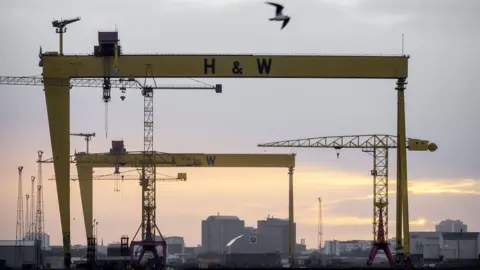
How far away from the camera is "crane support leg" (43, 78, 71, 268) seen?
81.2 metres

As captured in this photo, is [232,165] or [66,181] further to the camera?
[232,165]

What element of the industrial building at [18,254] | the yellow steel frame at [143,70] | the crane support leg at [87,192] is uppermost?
the yellow steel frame at [143,70]

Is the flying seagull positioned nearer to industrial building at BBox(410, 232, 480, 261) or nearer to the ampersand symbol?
the ampersand symbol

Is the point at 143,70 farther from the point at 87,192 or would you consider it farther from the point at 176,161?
the point at 87,192

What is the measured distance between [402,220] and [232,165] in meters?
44.4

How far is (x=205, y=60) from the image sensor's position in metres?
80.9

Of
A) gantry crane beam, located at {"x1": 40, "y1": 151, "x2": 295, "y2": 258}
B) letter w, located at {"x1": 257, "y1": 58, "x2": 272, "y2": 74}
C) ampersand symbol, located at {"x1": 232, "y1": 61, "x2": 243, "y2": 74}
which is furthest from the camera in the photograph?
gantry crane beam, located at {"x1": 40, "y1": 151, "x2": 295, "y2": 258}

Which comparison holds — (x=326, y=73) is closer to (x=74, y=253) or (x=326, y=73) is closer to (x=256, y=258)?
(x=256, y=258)

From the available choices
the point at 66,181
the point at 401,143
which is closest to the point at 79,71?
the point at 66,181

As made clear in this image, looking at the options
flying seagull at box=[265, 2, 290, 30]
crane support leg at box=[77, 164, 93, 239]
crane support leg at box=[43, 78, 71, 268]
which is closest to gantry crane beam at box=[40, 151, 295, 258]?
crane support leg at box=[77, 164, 93, 239]

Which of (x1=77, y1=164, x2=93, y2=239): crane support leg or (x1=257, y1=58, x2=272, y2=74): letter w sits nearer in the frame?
(x1=257, y1=58, x2=272, y2=74): letter w

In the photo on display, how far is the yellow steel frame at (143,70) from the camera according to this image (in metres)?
81.0

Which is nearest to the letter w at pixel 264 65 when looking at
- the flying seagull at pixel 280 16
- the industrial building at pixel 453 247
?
the flying seagull at pixel 280 16

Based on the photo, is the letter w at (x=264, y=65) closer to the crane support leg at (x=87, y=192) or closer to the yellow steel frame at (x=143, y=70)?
the yellow steel frame at (x=143, y=70)
